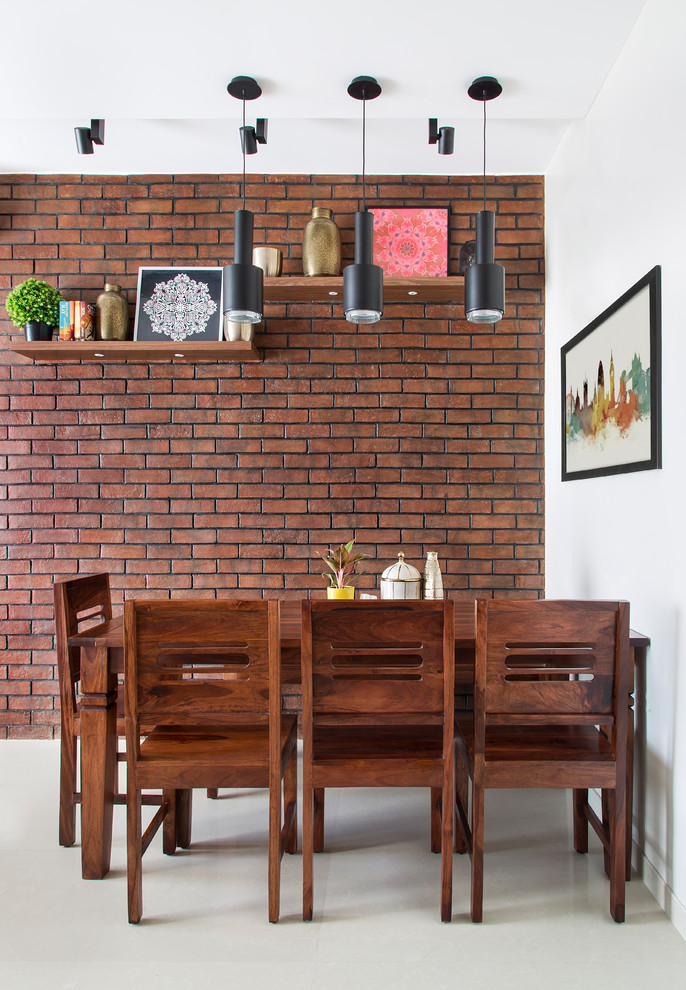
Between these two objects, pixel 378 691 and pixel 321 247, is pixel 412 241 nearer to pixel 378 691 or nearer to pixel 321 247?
pixel 321 247

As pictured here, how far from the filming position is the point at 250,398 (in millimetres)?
3557

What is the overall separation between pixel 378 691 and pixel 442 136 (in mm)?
2425

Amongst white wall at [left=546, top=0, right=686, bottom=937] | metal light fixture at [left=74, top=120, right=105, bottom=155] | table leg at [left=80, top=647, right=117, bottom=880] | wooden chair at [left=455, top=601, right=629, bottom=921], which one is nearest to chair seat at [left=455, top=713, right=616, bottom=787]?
wooden chair at [left=455, top=601, right=629, bottom=921]

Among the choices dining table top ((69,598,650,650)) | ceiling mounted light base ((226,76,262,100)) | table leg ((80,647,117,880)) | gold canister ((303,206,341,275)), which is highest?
ceiling mounted light base ((226,76,262,100))

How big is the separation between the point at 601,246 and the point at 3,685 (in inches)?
138

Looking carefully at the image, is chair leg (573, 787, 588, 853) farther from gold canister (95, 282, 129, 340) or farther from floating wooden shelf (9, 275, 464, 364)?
gold canister (95, 282, 129, 340)

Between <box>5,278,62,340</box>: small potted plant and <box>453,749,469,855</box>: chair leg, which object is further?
<box>5,278,62,340</box>: small potted plant

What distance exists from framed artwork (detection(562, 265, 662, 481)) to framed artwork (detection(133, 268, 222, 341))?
1.72 m

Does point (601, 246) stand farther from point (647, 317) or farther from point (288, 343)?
point (288, 343)

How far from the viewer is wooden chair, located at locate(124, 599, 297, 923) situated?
6.27 feet

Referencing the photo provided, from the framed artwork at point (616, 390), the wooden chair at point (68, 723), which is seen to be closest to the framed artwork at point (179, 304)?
the wooden chair at point (68, 723)

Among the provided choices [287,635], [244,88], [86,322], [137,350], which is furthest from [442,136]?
[287,635]

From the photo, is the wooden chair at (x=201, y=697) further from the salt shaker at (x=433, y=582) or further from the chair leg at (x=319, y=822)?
the salt shaker at (x=433, y=582)

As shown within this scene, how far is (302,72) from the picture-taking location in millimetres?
2625
